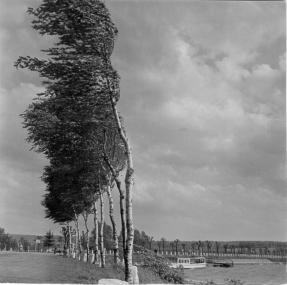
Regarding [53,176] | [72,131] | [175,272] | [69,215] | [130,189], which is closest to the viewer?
[130,189]

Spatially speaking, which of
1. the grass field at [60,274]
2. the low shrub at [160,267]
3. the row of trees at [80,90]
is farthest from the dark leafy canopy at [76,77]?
the low shrub at [160,267]

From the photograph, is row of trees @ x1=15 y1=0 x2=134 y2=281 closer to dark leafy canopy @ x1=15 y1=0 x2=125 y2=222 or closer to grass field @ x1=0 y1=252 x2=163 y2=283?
dark leafy canopy @ x1=15 y1=0 x2=125 y2=222

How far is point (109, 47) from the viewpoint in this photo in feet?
89.5

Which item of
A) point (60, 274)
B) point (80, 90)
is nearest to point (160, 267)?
point (60, 274)

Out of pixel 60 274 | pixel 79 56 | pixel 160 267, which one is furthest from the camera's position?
pixel 160 267

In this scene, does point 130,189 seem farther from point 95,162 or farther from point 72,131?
point 95,162

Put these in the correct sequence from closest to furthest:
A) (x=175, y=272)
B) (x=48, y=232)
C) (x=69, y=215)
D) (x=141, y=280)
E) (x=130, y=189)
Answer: (x=130, y=189) → (x=141, y=280) → (x=175, y=272) → (x=69, y=215) → (x=48, y=232)

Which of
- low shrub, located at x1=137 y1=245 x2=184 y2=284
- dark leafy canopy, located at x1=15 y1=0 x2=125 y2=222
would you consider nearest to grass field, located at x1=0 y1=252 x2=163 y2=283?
low shrub, located at x1=137 y1=245 x2=184 y2=284

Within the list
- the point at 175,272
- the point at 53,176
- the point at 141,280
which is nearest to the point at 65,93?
the point at 141,280

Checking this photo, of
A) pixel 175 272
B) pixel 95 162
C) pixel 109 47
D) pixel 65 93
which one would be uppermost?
pixel 109 47

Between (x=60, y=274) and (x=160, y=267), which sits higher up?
(x=160, y=267)

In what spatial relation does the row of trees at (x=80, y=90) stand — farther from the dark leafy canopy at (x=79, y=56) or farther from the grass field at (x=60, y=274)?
the grass field at (x=60, y=274)

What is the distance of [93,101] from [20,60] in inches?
191

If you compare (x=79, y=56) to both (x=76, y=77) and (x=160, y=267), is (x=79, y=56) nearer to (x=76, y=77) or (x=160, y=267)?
(x=76, y=77)
